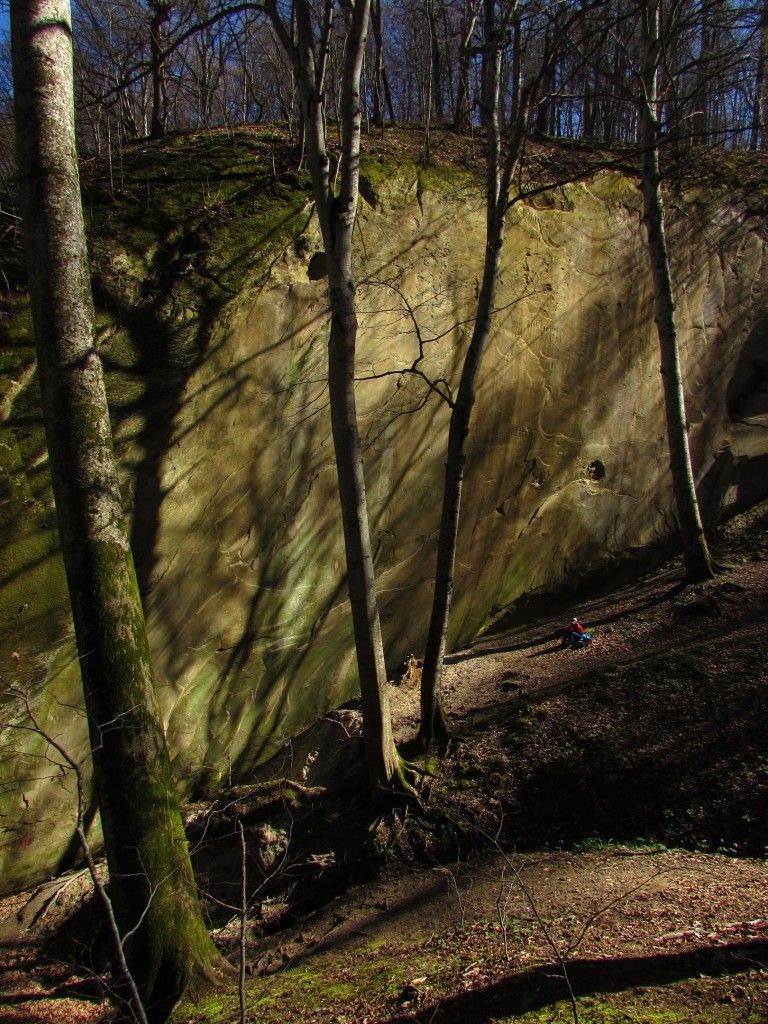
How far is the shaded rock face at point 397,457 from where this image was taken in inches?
232

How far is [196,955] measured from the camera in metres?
3.59

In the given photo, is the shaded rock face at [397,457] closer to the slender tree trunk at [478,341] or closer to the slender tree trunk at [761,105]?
the slender tree trunk at [478,341]

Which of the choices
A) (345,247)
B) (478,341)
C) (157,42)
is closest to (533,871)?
(478,341)

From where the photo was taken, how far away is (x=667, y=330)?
22.1 feet

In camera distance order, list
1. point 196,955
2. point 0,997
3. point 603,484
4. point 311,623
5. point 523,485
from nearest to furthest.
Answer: point 196,955
point 0,997
point 311,623
point 523,485
point 603,484

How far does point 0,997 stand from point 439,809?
2.98 m

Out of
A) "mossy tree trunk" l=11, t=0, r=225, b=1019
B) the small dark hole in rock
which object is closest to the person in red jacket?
the small dark hole in rock

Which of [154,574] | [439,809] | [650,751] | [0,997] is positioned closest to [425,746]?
[439,809]

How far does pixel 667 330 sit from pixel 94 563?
564cm

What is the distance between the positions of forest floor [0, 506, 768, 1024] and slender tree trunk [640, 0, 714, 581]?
0.51 metres

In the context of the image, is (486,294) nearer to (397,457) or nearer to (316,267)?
(316,267)

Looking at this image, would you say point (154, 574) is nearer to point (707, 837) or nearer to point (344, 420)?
point (344, 420)

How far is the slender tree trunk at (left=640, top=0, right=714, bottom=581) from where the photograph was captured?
660cm

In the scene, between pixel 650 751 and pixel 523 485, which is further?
pixel 523 485
